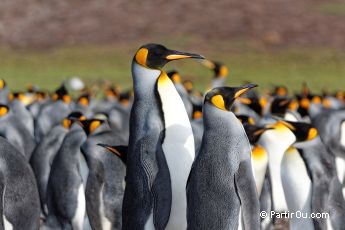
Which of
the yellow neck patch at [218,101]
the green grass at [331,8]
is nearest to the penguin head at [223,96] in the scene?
the yellow neck patch at [218,101]

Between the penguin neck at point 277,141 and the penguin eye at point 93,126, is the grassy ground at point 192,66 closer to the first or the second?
the penguin neck at point 277,141

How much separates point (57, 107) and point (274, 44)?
21451mm

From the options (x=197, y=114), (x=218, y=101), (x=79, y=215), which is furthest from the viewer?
(x=197, y=114)

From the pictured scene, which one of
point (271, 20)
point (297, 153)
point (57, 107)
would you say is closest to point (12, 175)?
point (297, 153)

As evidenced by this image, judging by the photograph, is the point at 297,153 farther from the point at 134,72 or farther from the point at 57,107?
the point at 57,107

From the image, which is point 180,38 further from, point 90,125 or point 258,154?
point 258,154

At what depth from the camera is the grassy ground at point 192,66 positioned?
24609 mm

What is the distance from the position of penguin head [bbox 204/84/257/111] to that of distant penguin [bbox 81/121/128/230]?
5.68ft

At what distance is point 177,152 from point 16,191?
1073 mm

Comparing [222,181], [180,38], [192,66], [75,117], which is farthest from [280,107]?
[180,38]

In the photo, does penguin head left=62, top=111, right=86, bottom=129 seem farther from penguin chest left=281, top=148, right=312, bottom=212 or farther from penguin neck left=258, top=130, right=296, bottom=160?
penguin chest left=281, top=148, right=312, bottom=212

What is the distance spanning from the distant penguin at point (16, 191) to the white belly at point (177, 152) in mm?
984

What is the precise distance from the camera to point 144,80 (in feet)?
16.1

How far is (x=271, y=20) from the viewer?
33406 mm
